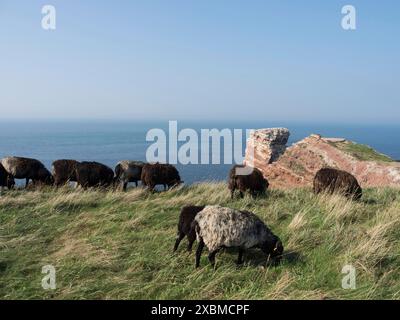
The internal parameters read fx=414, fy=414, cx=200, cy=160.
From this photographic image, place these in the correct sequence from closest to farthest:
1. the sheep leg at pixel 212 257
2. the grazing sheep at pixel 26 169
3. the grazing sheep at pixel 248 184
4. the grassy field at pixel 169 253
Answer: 1. the grassy field at pixel 169 253
2. the sheep leg at pixel 212 257
3. the grazing sheep at pixel 248 184
4. the grazing sheep at pixel 26 169

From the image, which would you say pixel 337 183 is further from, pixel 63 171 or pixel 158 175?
pixel 63 171

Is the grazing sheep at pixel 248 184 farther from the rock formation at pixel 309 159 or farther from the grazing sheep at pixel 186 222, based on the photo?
the rock formation at pixel 309 159

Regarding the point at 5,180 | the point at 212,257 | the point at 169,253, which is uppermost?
the point at 5,180

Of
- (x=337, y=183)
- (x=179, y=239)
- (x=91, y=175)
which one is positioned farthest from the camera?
(x=91, y=175)

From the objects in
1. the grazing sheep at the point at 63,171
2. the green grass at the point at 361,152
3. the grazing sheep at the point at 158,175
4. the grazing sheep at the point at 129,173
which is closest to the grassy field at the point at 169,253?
the grazing sheep at the point at 158,175

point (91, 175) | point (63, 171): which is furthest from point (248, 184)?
point (63, 171)

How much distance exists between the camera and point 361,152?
1444 inches

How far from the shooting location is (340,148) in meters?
37.3

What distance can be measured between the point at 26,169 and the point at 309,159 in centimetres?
2786

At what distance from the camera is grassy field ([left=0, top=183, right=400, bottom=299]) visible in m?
6.73

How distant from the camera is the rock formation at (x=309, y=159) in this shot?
32.1 meters

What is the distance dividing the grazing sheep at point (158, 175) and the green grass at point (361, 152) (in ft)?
79.2
